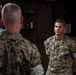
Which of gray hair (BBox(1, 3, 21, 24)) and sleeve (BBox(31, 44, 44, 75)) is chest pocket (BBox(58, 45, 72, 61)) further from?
gray hair (BBox(1, 3, 21, 24))

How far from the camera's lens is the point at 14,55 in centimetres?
160

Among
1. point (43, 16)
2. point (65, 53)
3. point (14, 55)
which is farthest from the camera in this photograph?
point (43, 16)

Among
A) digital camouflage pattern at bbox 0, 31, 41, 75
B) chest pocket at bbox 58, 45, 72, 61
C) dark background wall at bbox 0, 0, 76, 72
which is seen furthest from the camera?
dark background wall at bbox 0, 0, 76, 72

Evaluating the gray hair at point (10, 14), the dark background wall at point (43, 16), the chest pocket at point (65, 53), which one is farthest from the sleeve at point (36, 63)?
the dark background wall at point (43, 16)

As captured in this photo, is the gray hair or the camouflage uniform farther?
the camouflage uniform

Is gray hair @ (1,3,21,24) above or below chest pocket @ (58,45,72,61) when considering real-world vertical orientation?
above

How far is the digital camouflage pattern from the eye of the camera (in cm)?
159

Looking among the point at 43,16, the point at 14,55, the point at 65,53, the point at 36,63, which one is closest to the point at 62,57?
the point at 65,53

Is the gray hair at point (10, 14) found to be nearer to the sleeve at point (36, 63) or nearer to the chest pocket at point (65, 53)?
the sleeve at point (36, 63)

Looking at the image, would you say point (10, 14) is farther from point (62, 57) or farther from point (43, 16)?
point (43, 16)

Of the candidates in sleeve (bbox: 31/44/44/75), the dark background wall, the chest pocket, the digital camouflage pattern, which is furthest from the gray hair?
the dark background wall

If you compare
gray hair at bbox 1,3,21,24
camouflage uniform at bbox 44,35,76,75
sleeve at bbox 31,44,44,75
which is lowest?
camouflage uniform at bbox 44,35,76,75

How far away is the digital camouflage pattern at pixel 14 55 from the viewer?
62.6 inches

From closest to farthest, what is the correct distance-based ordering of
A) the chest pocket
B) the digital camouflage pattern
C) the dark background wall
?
the digital camouflage pattern
the chest pocket
the dark background wall
